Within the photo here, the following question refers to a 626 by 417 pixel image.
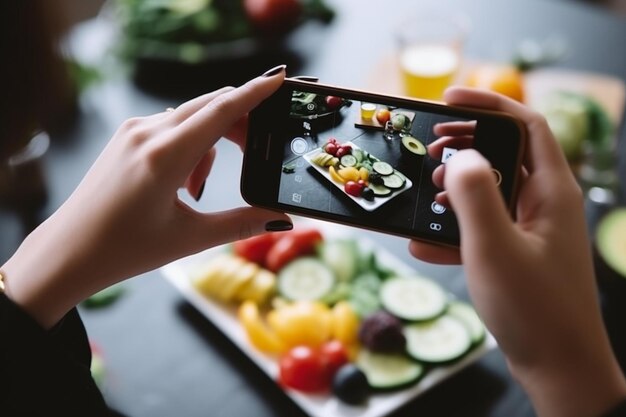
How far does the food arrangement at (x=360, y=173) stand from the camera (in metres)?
0.81

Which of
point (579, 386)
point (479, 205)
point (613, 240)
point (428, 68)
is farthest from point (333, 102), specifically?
point (428, 68)

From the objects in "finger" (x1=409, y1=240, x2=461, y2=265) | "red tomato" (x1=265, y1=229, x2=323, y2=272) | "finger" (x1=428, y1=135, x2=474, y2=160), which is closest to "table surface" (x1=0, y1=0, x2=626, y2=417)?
"red tomato" (x1=265, y1=229, x2=323, y2=272)

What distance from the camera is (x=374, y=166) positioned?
0.81 metres

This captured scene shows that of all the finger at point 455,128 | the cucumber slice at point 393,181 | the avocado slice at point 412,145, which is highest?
the finger at point 455,128

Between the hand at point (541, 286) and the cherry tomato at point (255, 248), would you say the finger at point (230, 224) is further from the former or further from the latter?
the cherry tomato at point (255, 248)

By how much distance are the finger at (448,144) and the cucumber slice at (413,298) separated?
1.14ft

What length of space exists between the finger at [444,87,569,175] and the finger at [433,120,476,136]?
0.02m

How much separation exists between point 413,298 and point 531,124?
44 cm

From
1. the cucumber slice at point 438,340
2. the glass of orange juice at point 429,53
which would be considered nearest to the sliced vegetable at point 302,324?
the cucumber slice at point 438,340

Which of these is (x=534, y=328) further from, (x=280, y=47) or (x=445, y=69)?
(x=280, y=47)

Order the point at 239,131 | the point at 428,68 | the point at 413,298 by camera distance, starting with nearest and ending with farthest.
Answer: the point at 239,131 < the point at 413,298 < the point at 428,68

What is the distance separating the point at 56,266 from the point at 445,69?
102 cm

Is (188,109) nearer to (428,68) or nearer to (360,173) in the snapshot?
(360,173)

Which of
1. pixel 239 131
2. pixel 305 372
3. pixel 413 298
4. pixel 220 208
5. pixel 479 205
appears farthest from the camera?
pixel 220 208
